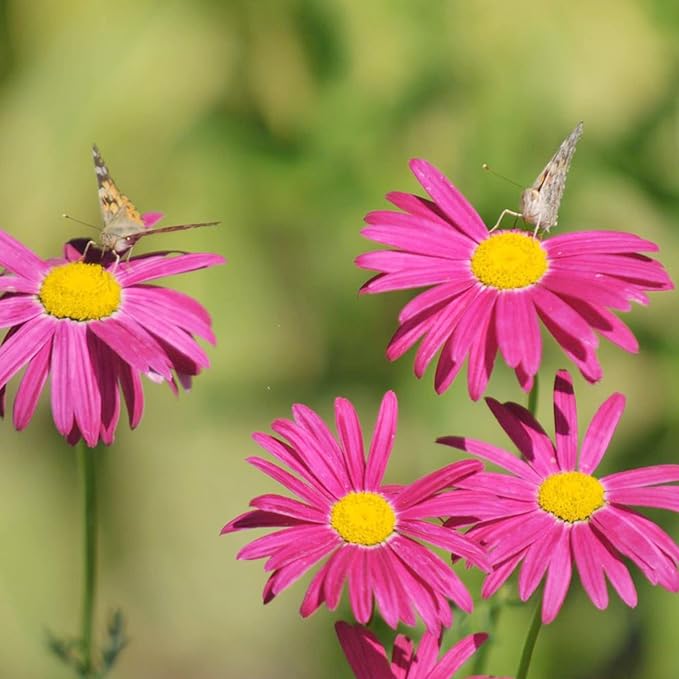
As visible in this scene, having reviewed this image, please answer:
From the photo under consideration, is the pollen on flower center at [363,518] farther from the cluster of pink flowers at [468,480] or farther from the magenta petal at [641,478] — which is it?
the magenta petal at [641,478]

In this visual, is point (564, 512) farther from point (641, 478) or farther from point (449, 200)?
point (449, 200)

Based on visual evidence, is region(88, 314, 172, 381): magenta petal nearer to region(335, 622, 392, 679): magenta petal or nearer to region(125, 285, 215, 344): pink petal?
region(125, 285, 215, 344): pink petal

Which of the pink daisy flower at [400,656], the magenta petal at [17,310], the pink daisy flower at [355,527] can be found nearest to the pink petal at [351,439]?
the pink daisy flower at [355,527]

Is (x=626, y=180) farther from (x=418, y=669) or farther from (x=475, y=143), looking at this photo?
(x=418, y=669)

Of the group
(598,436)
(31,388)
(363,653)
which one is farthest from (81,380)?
(598,436)

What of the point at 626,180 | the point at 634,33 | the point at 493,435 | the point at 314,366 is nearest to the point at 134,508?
the point at 314,366

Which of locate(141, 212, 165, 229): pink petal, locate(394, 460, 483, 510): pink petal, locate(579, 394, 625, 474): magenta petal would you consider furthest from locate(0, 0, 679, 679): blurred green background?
locate(394, 460, 483, 510): pink petal
